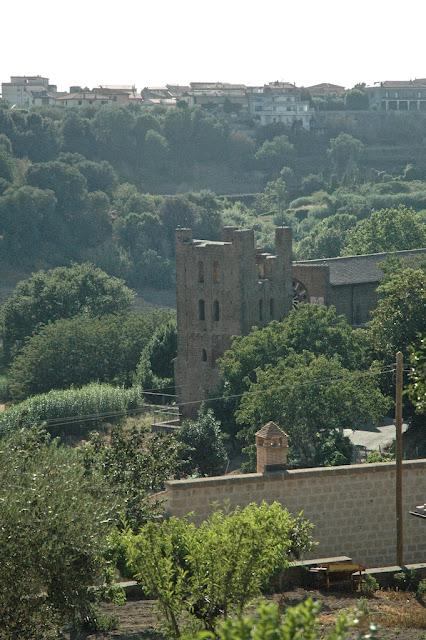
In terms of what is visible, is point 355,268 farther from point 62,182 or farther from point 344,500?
point 62,182

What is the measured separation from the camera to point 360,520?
88.9ft

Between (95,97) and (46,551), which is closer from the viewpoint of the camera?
(46,551)

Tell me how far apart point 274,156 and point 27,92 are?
43.2 metres

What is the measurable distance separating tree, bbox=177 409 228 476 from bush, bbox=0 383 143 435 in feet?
28.6

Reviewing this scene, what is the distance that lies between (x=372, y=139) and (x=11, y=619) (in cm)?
15769

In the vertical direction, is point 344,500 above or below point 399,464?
below

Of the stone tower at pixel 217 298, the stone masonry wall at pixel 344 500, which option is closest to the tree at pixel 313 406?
the stone tower at pixel 217 298

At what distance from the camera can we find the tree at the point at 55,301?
81.2 meters

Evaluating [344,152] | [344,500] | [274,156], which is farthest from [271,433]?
[344,152]

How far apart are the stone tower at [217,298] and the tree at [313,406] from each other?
9361 millimetres

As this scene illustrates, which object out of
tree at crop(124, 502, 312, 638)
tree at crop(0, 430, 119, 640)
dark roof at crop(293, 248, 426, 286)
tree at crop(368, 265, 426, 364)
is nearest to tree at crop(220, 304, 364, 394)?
tree at crop(368, 265, 426, 364)

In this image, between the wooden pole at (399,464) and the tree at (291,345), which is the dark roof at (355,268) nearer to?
the tree at (291,345)

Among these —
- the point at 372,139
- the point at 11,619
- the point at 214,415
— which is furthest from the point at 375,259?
the point at 372,139

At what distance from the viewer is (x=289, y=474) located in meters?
26.5
